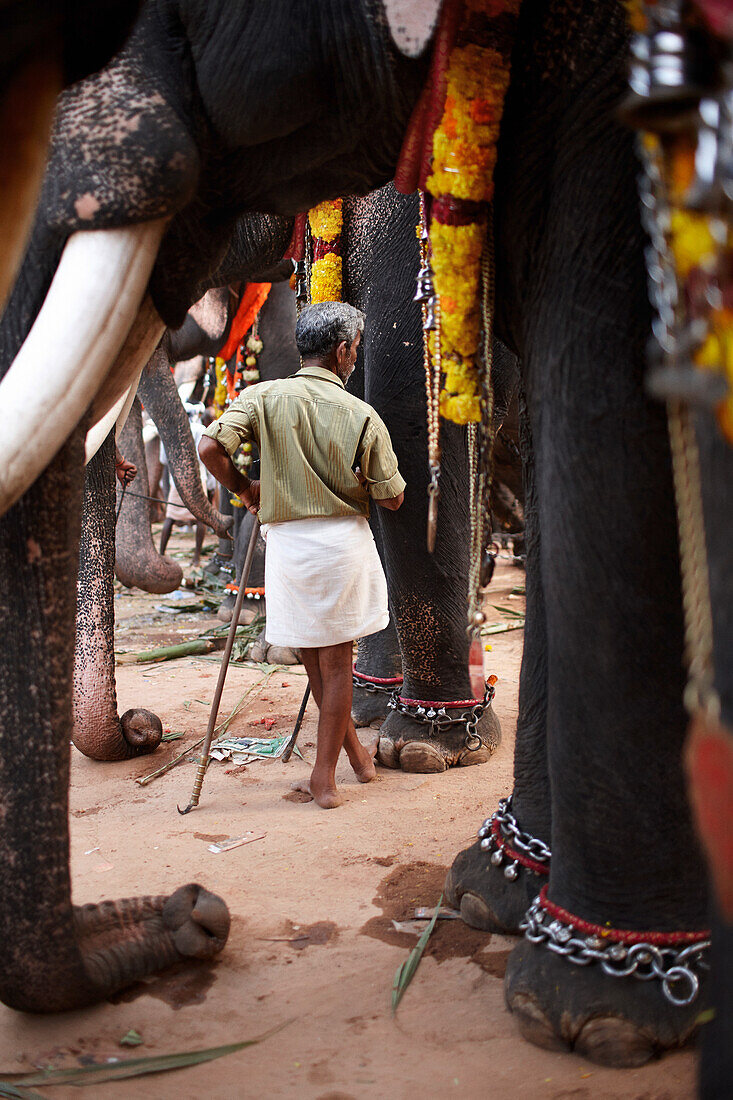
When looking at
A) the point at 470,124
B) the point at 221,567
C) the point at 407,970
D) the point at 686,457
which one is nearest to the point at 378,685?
the point at 407,970

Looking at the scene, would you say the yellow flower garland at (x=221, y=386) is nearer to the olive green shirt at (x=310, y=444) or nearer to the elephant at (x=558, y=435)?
Result: the olive green shirt at (x=310, y=444)

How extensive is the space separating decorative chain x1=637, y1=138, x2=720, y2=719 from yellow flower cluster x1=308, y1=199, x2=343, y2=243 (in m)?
2.09

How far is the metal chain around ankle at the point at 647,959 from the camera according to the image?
1.43m

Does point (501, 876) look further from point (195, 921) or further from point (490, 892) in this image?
point (195, 921)

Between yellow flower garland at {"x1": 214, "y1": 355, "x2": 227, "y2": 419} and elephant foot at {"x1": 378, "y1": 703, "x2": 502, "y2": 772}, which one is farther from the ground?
yellow flower garland at {"x1": 214, "y1": 355, "x2": 227, "y2": 419}

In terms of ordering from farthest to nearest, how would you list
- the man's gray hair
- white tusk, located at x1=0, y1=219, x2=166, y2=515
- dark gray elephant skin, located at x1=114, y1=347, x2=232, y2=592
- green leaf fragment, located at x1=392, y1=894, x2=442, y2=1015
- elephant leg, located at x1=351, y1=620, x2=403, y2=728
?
dark gray elephant skin, located at x1=114, y1=347, x2=232, y2=592, elephant leg, located at x1=351, y1=620, x2=403, y2=728, the man's gray hair, green leaf fragment, located at x1=392, y1=894, x2=442, y2=1015, white tusk, located at x1=0, y1=219, x2=166, y2=515

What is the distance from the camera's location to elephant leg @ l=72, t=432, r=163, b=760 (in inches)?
113

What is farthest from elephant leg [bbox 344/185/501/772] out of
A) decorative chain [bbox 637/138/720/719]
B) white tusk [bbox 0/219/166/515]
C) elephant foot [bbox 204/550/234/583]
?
elephant foot [bbox 204/550/234/583]

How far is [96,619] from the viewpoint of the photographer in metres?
2.90

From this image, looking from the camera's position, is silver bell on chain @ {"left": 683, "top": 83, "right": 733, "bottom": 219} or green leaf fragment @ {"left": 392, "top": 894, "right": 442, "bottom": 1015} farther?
green leaf fragment @ {"left": 392, "top": 894, "right": 442, "bottom": 1015}

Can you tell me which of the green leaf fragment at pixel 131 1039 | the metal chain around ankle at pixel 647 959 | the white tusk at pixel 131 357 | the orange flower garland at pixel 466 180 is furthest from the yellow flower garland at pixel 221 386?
the metal chain around ankle at pixel 647 959

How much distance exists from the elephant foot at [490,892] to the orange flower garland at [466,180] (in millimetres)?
908

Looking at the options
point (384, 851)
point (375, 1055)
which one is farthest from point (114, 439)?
point (375, 1055)

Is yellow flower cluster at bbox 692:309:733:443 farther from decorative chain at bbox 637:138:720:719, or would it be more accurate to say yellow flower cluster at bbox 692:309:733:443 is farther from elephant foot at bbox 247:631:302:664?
elephant foot at bbox 247:631:302:664
